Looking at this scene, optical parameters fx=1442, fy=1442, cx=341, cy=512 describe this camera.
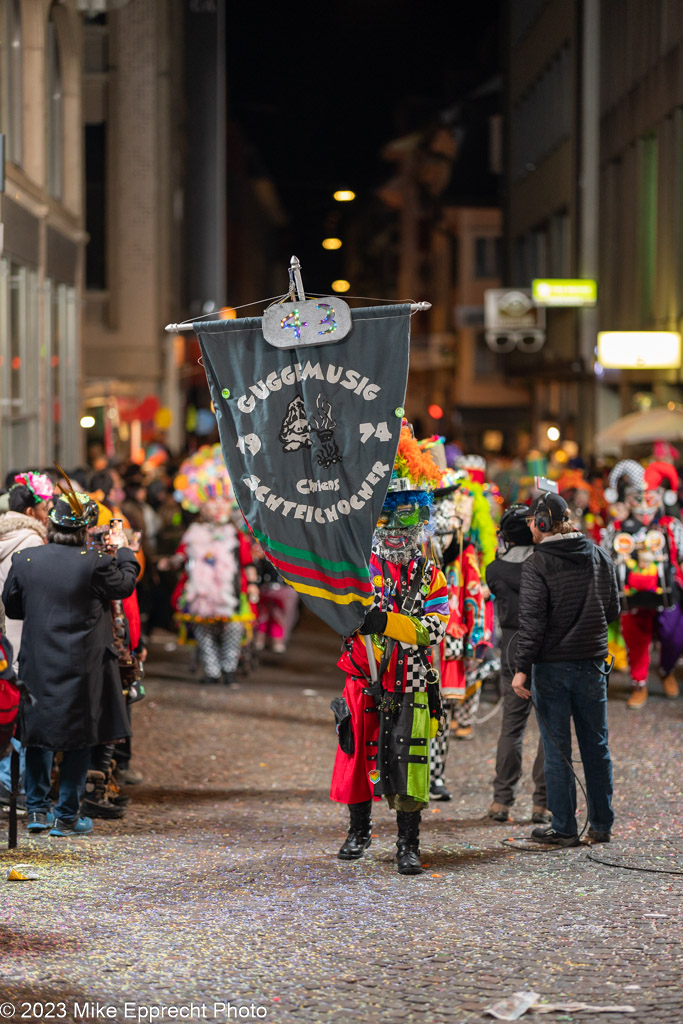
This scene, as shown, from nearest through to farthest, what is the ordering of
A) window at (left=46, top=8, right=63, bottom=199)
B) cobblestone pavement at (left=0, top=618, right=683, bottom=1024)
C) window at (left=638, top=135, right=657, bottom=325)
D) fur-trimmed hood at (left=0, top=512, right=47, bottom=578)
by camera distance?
cobblestone pavement at (left=0, top=618, right=683, bottom=1024)
fur-trimmed hood at (left=0, top=512, right=47, bottom=578)
window at (left=46, top=8, right=63, bottom=199)
window at (left=638, top=135, right=657, bottom=325)

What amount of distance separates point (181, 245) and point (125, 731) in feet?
111

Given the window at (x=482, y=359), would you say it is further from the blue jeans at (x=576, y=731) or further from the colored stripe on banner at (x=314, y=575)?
the colored stripe on banner at (x=314, y=575)

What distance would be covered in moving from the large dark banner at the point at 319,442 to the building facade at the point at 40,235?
33.5ft

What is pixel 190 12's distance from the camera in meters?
41.8

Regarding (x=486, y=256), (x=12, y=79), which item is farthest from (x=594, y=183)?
(x=486, y=256)

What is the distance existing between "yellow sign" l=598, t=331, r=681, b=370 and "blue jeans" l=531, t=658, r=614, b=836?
56.3ft

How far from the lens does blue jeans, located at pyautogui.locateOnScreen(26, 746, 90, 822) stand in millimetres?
8070

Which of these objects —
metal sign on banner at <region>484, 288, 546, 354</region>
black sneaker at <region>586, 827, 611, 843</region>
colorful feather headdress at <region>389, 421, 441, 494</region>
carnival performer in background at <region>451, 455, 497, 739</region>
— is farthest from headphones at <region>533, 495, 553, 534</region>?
metal sign on banner at <region>484, 288, 546, 354</region>

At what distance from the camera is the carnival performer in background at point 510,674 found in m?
8.48

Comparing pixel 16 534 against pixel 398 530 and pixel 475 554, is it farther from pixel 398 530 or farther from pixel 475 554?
→ pixel 475 554

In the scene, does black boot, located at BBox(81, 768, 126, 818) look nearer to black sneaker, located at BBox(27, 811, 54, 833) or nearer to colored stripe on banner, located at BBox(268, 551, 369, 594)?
black sneaker, located at BBox(27, 811, 54, 833)

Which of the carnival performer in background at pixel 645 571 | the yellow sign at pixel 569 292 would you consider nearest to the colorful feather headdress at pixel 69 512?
the carnival performer in background at pixel 645 571

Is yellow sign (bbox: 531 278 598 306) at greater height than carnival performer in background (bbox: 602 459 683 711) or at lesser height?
greater

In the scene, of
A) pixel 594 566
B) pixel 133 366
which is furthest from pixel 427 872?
pixel 133 366
